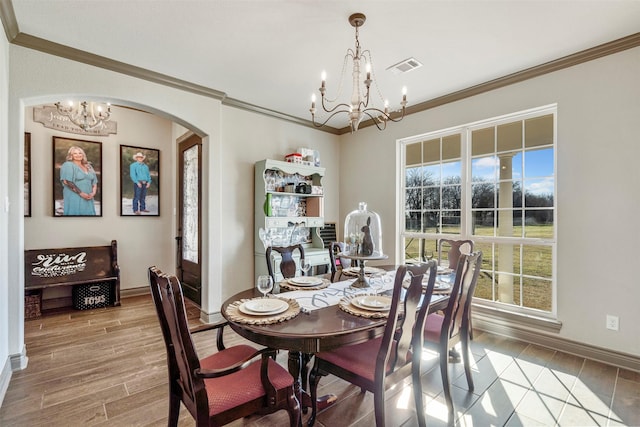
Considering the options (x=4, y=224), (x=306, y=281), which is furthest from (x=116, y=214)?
(x=306, y=281)

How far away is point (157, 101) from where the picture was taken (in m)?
3.16

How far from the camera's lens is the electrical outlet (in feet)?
8.55

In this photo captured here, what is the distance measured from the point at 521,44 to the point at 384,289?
2.40m

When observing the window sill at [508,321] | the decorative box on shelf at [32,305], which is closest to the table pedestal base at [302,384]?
the window sill at [508,321]

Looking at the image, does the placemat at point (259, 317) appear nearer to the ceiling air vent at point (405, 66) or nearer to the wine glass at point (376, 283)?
the wine glass at point (376, 283)

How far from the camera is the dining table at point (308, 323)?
142 cm

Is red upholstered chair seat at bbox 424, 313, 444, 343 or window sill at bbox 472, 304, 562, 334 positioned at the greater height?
red upholstered chair seat at bbox 424, 313, 444, 343

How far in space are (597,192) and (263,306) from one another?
10.00ft

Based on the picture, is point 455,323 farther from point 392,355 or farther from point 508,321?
point 508,321

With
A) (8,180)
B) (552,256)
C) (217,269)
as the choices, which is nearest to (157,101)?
(8,180)

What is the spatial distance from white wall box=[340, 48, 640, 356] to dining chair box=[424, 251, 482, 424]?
→ 1407mm

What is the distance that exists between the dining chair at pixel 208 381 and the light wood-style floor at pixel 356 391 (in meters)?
0.56

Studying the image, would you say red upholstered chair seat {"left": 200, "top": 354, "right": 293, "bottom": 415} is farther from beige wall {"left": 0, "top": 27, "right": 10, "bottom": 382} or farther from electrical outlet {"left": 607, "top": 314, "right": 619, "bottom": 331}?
electrical outlet {"left": 607, "top": 314, "right": 619, "bottom": 331}

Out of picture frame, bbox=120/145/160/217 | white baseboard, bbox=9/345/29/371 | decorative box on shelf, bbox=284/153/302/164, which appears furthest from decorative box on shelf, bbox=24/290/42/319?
decorative box on shelf, bbox=284/153/302/164
